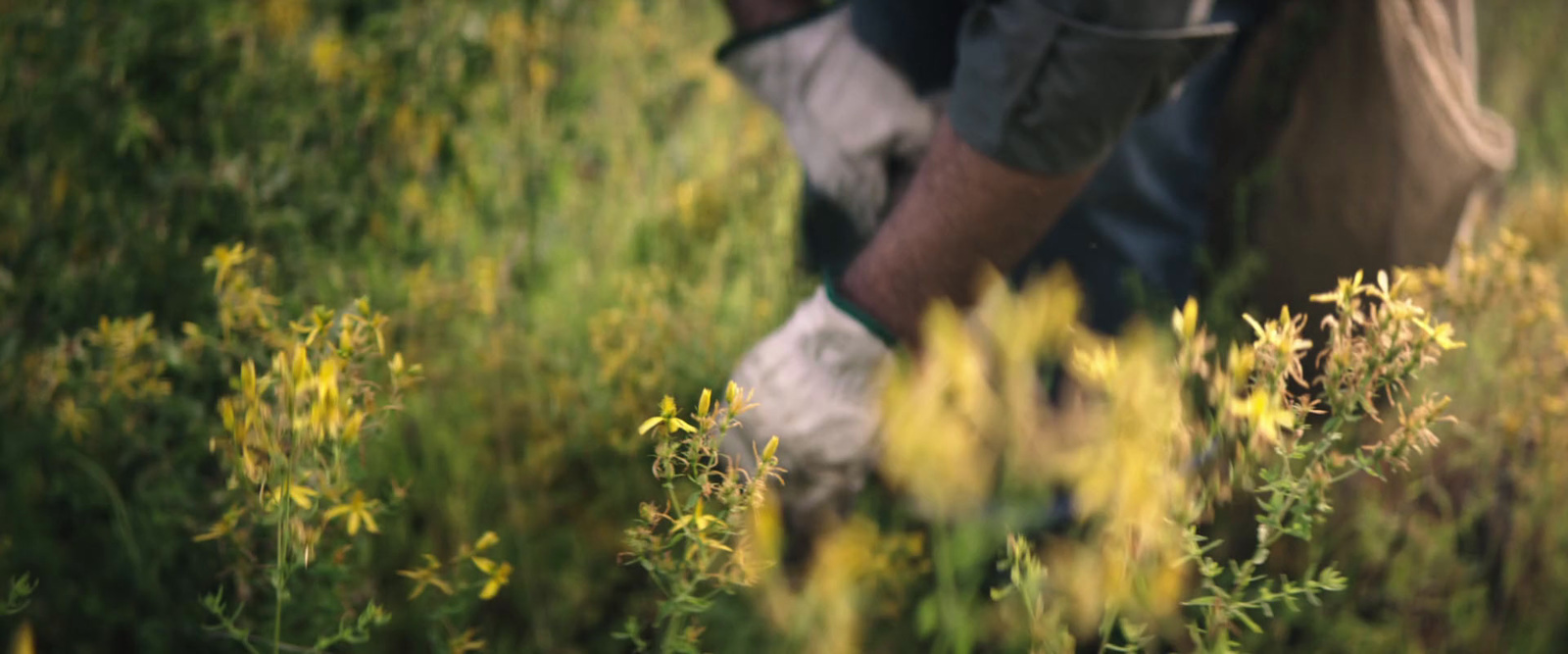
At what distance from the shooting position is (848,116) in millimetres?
1387

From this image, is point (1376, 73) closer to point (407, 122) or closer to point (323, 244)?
point (407, 122)

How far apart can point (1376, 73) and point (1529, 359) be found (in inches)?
19.5

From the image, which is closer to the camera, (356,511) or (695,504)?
(695,504)

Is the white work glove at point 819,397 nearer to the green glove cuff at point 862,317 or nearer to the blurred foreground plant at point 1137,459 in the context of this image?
the green glove cuff at point 862,317

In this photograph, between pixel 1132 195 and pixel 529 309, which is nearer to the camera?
pixel 1132 195

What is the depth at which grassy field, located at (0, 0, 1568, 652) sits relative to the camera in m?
1.26

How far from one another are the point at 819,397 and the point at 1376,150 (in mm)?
770

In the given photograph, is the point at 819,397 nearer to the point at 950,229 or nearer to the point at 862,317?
the point at 862,317

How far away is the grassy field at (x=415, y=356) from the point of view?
49.7 inches

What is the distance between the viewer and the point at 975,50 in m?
1.13

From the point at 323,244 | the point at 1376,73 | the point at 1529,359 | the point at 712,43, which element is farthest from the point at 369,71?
the point at 712,43

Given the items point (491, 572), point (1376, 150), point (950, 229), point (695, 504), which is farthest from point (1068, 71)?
point (491, 572)

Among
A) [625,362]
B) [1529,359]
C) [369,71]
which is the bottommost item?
[1529,359]

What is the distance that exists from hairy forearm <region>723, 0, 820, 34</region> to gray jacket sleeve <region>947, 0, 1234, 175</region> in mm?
633
